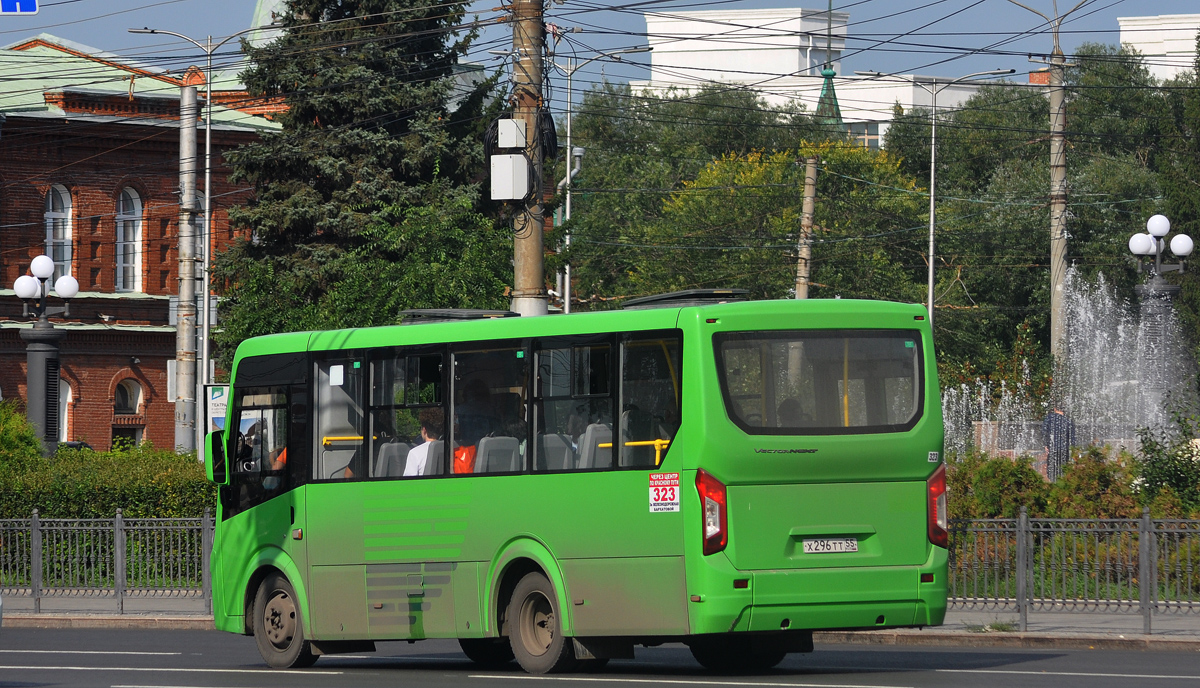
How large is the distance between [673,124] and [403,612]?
77353mm

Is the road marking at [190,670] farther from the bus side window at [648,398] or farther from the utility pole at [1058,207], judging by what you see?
the utility pole at [1058,207]

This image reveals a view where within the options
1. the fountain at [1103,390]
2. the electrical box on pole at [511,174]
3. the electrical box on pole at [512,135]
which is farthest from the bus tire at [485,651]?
the fountain at [1103,390]

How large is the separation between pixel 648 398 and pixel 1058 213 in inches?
950

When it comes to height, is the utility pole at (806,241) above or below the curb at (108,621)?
above

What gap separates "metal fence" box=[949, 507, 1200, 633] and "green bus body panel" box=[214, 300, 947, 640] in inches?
212

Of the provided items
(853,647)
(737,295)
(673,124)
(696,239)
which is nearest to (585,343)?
(737,295)

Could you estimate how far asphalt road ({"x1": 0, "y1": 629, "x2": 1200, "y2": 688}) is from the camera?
1276cm

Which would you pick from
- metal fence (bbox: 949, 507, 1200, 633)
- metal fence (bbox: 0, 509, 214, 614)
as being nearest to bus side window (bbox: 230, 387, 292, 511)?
metal fence (bbox: 0, 509, 214, 614)

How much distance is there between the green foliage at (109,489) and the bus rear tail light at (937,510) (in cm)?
1484

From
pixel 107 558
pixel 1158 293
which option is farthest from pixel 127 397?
pixel 1158 293

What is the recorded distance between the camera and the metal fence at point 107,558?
2336 centimetres

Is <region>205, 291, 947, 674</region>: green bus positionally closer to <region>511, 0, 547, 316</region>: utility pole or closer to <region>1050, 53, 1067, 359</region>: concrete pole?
<region>511, 0, 547, 316</region>: utility pole

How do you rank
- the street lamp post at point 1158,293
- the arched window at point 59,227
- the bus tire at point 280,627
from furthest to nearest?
the arched window at point 59,227, the street lamp post at point 1158,293, the bus tire at point 280,627

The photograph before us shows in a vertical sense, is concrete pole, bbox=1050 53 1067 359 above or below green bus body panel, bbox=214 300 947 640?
above
